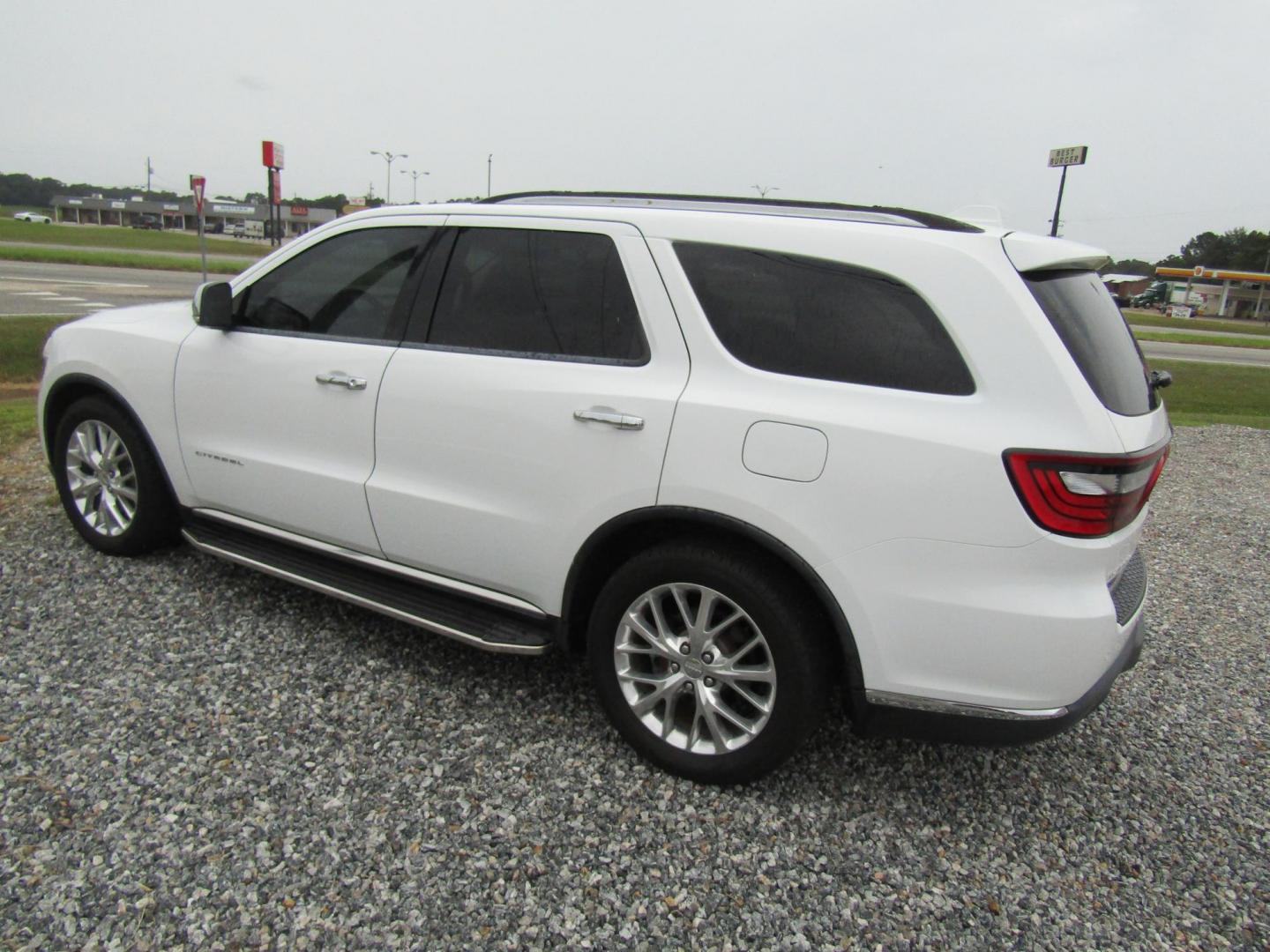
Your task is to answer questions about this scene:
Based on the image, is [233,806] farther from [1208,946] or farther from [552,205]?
[1208,946]

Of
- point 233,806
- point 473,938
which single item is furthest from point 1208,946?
point 233,806

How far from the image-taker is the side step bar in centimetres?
298

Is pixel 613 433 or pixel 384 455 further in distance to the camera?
pixel 384 455

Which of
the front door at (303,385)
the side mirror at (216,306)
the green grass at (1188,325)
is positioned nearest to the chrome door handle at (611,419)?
the front door at (303,385)

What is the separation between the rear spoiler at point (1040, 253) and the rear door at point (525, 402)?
964mm

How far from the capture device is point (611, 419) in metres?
2.68

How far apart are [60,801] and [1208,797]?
11.9 feet

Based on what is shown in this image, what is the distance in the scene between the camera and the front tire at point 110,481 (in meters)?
4.06

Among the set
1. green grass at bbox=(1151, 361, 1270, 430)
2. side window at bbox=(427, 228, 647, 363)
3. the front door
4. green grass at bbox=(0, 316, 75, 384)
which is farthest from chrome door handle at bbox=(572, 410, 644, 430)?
green grass at bbox=(1151, 361, 1270, 430)

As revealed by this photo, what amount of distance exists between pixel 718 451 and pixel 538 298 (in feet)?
3.00

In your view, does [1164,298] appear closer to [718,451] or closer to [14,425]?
[14,425]

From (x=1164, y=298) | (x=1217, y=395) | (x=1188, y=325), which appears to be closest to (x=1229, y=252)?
(x=1164, y=298)

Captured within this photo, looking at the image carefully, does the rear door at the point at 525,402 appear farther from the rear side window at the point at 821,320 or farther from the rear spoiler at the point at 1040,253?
the rear spoiler at the point at 1040,253

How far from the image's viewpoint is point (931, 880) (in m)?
2.46
